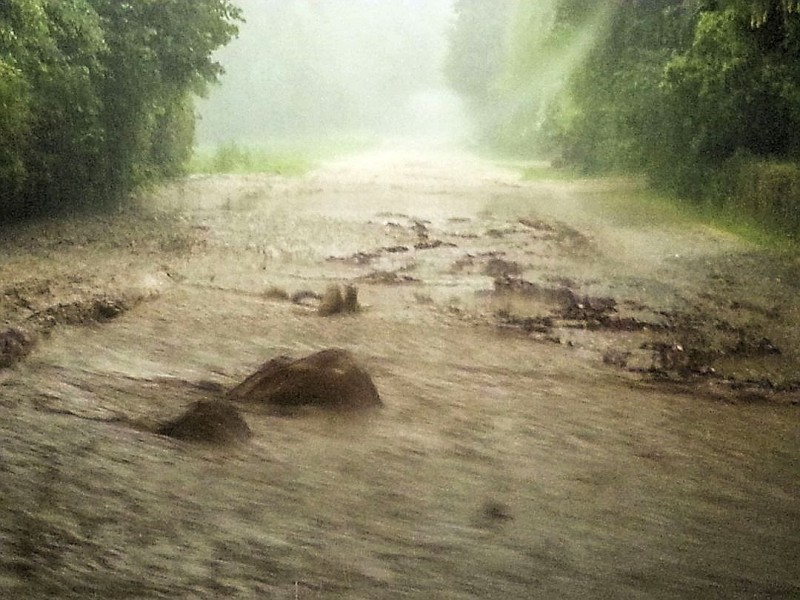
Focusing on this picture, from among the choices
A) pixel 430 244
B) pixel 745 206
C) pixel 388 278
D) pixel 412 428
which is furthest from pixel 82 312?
pixel 745 206

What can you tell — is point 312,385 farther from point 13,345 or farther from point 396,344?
point 13,345

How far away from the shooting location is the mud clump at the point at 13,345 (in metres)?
4.74

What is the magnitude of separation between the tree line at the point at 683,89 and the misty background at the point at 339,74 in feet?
44.5

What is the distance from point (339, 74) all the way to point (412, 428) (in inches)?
1835

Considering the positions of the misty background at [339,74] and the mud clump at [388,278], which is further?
the misty background at [339,74]

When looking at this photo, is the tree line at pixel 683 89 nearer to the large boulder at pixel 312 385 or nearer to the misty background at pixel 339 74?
the large boulder at pixel 312 385

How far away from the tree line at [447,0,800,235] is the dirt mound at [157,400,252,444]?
727 cm

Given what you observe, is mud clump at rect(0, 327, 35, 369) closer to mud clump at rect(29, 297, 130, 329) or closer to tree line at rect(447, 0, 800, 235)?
mud clump at rect(29, 297, 130, 329)

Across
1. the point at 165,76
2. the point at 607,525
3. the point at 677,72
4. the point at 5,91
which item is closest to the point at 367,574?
the point at 607,525

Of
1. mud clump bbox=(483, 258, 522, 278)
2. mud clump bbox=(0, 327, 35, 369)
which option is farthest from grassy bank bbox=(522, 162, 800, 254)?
mud clump bbox=(0, 327, 35, 369)

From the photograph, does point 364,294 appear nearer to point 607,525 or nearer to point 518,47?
point 607,525

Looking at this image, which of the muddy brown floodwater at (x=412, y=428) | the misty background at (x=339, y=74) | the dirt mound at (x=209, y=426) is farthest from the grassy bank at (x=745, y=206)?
the misty background at (x=339, y=74)

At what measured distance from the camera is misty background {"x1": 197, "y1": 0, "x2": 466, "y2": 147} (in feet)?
118

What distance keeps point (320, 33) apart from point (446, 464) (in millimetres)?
40384
